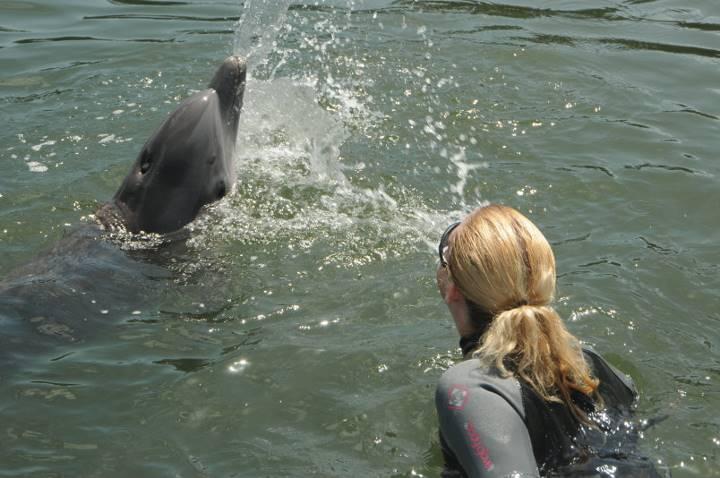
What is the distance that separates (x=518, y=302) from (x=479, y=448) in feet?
1.90

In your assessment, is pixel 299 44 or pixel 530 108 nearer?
pixel 530 108

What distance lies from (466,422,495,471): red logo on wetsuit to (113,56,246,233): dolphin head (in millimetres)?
3303

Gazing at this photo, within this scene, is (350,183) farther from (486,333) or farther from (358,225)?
(486,333)

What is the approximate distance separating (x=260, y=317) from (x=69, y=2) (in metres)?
7.73

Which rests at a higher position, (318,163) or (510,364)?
(510,364)

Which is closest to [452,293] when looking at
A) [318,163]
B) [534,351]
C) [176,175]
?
[534,351]

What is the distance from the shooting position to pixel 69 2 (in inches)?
480

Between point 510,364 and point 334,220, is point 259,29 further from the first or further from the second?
point 510,364

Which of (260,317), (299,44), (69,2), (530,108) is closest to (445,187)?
(530,108)

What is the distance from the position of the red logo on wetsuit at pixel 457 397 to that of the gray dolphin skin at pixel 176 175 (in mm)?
3181

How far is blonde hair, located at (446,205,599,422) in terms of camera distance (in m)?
3.72

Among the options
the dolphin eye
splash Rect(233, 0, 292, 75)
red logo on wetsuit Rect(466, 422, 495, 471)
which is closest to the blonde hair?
red logo on wetsuit Rect(466, 422, 495, 471)

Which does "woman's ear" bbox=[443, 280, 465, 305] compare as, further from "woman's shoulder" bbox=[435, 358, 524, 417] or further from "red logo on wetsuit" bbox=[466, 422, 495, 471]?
"red logo on wetsuit" bbox=[466, 422, 495, 471]

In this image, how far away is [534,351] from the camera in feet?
12.2
